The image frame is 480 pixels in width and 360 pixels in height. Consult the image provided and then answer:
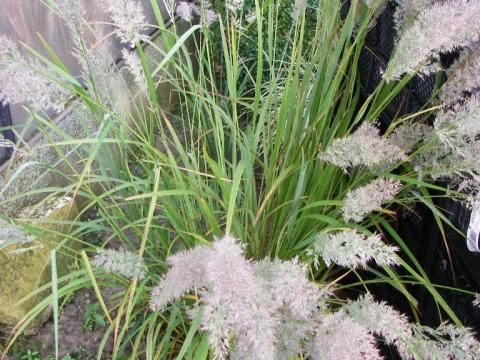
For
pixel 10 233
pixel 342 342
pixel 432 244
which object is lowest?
pixel 432 244

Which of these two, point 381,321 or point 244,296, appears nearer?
point 244,296

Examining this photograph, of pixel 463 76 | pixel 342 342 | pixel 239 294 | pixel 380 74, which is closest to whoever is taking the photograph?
pixel 239 294

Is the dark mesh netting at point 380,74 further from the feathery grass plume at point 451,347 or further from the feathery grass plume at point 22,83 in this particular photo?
the feathery grass plume at point 22,83

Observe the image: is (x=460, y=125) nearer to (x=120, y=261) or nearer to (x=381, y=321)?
(x=381, y=321)

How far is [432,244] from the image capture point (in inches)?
55.4

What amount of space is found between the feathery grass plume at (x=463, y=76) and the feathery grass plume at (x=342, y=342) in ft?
2.10

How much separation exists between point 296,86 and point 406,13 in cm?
35

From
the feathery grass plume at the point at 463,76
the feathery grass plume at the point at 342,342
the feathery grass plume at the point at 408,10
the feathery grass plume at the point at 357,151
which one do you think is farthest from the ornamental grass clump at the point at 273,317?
the feathery grass plume at the point at 408,10

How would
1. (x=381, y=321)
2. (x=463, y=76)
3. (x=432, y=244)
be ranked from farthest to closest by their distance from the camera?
(x=432, y=244)
(x=463, y=76)
(x=381, y=321)

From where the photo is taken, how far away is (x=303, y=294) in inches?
28.3

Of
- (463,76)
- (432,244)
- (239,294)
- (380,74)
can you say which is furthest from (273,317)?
(380,74)

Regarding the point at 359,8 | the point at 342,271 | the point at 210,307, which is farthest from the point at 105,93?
the point at 342,271

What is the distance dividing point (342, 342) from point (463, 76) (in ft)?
2.36

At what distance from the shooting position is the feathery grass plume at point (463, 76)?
3.44ft
